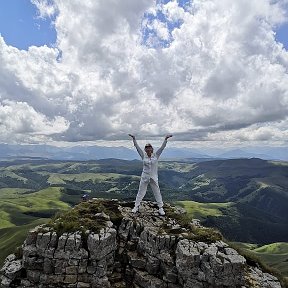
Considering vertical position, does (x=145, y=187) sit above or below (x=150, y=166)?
below

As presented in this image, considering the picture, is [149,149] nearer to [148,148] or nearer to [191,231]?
[148,148]

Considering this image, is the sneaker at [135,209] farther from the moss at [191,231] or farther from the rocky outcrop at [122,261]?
the rocky outcrop at [122,261]

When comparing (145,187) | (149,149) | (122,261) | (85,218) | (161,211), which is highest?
(149,149)

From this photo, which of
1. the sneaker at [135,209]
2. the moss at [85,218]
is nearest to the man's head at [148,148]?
the sneaker at [135,209]

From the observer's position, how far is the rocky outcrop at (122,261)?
1038 inches

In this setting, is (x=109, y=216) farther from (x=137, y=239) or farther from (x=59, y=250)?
(x=59, y=250)

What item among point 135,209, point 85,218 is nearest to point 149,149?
point 135,209

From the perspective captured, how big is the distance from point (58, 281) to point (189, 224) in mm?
12991

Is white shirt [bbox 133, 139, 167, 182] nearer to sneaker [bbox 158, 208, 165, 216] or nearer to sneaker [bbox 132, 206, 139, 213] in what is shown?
sneaker [bbox 132, 206, 139, 213]

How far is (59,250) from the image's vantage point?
28.2m

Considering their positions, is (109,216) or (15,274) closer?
(15,274)

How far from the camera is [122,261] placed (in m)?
30.2

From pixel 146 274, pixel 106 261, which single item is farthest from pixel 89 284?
pixel 146 274

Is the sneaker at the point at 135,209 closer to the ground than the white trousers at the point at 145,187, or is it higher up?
closer to the ground
